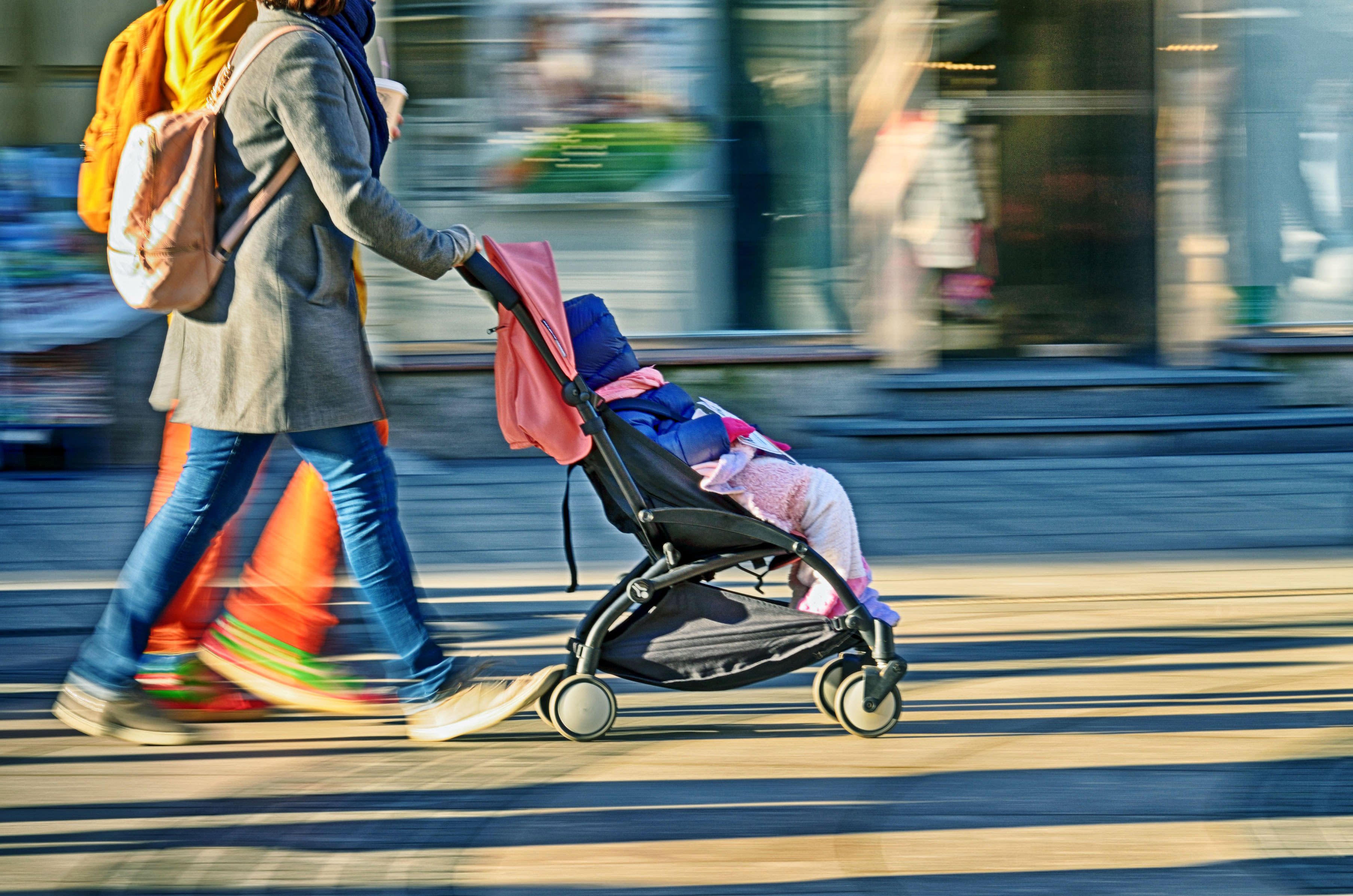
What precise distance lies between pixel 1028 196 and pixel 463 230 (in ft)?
20.9

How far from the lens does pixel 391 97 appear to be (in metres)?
3.85

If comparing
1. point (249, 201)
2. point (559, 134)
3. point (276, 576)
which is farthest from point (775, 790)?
point (559, 134)

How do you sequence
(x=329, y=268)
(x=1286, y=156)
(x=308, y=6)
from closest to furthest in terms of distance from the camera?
1. (x=308, y=6)
2. (x=329, y=268)
3. (x=1286, y=156)

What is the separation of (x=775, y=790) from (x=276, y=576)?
1.44m

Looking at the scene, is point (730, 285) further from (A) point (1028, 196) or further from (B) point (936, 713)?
(B) point (936, 713)

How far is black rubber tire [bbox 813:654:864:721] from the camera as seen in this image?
3732 mm

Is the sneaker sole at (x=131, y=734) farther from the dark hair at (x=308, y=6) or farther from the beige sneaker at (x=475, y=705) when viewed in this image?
the dark hair at (x=308, y=6)

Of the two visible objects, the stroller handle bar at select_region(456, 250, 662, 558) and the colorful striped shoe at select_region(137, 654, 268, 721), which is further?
the colorful striped shoe at select_region(137, 654, 268, 721)

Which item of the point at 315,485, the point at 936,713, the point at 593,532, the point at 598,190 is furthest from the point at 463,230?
the point at 598,190

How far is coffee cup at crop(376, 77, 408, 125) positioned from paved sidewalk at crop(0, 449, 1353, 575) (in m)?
2.28

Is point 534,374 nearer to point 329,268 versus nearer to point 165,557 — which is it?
point 329,268

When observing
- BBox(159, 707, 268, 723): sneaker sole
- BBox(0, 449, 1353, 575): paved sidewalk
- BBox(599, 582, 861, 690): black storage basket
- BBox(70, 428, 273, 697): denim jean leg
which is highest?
BBox(70, 428, 273, 697): denim jean leg

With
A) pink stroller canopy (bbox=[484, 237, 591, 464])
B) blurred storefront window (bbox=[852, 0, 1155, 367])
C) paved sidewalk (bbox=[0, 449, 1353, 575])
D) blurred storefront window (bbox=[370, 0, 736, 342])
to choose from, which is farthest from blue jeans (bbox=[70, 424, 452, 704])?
blurred storefront window (bbox=[852, 0, 1155, 367])

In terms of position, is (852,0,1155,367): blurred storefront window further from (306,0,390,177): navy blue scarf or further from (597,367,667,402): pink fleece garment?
(306,0,390,177): navy blue scarf
